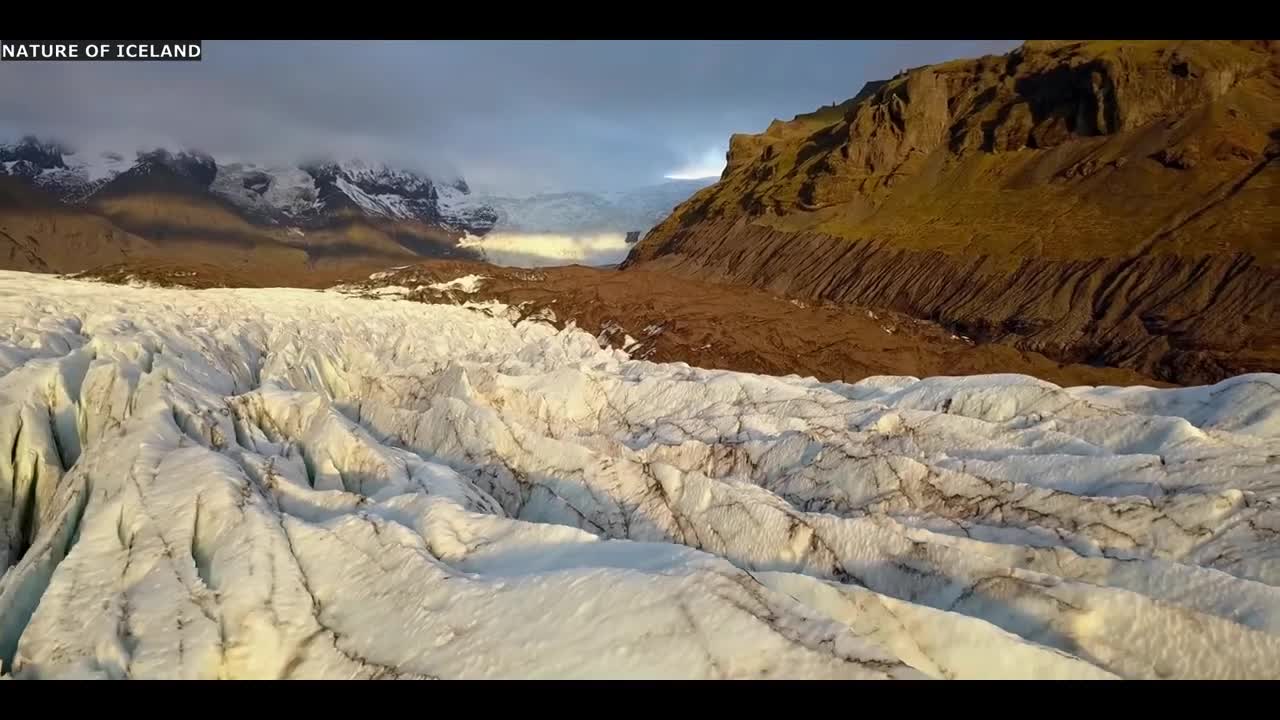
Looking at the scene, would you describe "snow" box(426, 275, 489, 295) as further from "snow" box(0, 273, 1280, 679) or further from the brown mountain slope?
the brown mountain slope

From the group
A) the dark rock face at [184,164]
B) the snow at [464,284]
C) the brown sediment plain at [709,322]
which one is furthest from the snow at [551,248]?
the snow at [464,284]

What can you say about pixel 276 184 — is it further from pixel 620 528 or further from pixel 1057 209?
pixel 620 528

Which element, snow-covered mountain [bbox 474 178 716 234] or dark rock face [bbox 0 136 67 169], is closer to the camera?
dark rock face [bbox 0 136 67 169]

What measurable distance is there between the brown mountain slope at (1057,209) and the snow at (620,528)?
15502mm

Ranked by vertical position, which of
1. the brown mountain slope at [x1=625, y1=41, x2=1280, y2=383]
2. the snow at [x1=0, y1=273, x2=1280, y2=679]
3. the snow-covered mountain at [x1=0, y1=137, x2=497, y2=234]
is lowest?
the snow at [x1=0, y1=273, x2=1280, y2=679]

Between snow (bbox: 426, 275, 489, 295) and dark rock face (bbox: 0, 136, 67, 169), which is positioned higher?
dark rock face (bbox: 0, 136, 67, 169)

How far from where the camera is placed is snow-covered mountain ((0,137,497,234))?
8444cm

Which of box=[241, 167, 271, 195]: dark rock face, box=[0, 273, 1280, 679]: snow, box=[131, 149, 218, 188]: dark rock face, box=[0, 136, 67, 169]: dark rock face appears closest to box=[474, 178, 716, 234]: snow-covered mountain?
box=[241, 167, 271, 195]: dark rock face

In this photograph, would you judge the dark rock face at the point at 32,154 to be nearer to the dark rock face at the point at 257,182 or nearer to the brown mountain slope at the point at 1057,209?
the dark rock face at the point at 257,182

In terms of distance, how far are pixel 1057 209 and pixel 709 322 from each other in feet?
61.6

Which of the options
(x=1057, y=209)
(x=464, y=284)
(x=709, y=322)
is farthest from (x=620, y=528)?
(x=1057, y=209)

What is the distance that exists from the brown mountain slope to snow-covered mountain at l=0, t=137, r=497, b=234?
71.1 m

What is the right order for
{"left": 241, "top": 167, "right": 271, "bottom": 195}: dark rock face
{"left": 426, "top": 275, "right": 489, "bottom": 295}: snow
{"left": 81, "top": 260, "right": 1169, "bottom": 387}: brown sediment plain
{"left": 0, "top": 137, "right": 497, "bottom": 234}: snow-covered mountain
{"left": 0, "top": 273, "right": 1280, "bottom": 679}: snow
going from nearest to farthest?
{"left": 0, "top": 273, "right": 1280, "bottom": 679}: snow, {"left": 81, "top": 260, "right": 1169, "bottom": 387}: brown sediment plain, {"left": 426, "top": 275, "right": 489, "bottom": 295}: snow, {"left": 0, "top": 137, "right": 497, "bottom": 234}: snow-covered mountain, {"left": 241, "top": 167, "right": 271, "bottom": 195}: dark rock face

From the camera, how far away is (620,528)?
8109 mm
